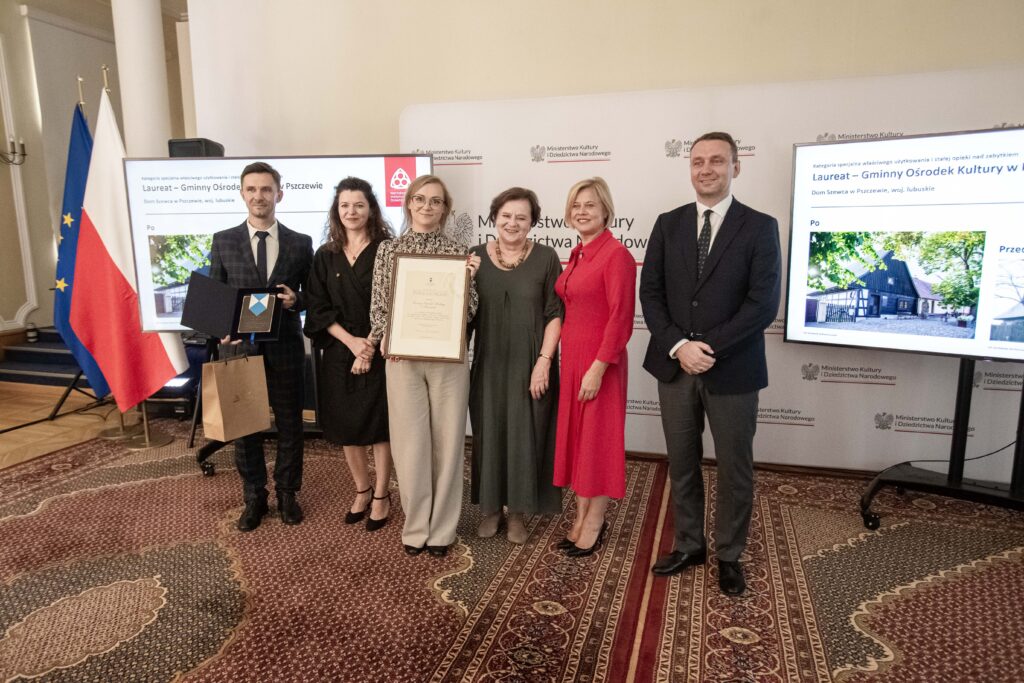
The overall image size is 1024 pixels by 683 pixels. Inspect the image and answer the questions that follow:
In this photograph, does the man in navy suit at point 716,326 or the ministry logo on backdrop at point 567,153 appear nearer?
the man in navy suit at point 716,326

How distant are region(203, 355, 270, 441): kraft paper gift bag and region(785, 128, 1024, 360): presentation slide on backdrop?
2677 mm

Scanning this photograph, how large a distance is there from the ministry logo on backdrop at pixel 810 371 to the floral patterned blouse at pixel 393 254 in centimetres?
221

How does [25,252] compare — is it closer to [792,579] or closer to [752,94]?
[752,94]

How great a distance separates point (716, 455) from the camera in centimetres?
235

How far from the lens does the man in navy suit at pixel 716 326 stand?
2.15 m

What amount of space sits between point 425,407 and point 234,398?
79 cm

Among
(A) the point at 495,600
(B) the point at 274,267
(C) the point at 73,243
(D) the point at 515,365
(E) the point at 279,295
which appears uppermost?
(C) the point at 73,243

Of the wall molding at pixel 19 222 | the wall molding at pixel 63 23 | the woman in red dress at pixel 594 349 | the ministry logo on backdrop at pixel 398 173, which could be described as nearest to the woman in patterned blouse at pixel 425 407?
the woman in red dress at pixel 594 349

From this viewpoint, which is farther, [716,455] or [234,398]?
[234,398]

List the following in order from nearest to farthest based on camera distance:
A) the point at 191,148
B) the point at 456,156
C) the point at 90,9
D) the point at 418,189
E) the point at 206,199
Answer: the point at 418,189 → the point at 206,199 → the point at 191,148 → the point at 456,156 → the point at 90,9

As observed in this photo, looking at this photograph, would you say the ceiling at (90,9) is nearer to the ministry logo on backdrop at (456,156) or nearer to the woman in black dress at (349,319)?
the ministry logo on backdrop at (456,156)

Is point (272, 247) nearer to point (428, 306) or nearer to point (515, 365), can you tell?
point (428, 306)

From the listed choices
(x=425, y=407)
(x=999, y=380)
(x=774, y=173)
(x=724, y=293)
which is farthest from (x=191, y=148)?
(x=999, y=380)

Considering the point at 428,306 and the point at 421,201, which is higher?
the point at 421,201
